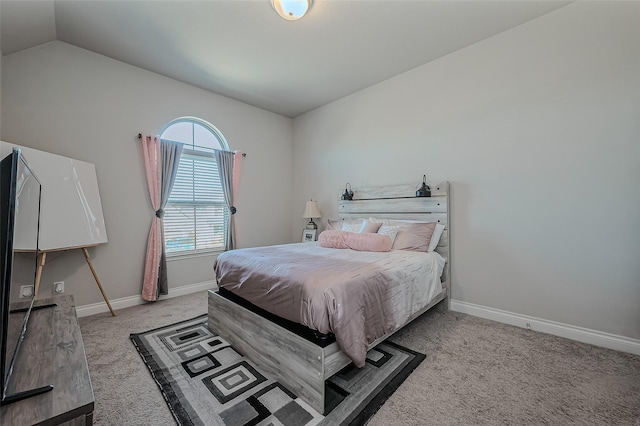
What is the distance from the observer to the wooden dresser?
736mm

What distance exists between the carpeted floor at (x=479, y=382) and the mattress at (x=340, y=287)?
1.15 feet

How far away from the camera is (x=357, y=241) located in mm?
2691

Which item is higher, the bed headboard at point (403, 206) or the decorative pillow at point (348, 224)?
the bed headboard at point (403, 206)

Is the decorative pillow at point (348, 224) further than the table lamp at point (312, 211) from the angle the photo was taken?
No

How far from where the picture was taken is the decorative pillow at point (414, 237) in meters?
2.70

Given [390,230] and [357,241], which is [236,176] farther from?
[390,230]

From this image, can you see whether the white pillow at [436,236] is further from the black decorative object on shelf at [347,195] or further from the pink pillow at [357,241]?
the black decorative object on shelf at [347,195]

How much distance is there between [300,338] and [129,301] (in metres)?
2.61

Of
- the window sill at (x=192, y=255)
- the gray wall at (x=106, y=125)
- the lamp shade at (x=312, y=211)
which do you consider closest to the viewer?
the gray wall at (x=106, y=125)

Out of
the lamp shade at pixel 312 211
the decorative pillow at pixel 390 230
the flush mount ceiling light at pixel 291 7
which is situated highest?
the flush mount ceiling light at pixel 291 7

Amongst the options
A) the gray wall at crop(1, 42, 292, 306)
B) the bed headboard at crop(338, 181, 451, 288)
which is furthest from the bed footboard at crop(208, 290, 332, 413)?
the bed headboard at crop(338, 181, 451, 288)

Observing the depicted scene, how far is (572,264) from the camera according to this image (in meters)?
2.24

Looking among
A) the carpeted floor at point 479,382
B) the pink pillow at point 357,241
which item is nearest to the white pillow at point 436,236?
the pink pillow at point 357,241

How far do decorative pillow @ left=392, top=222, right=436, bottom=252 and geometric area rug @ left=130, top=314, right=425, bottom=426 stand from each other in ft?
3.21
